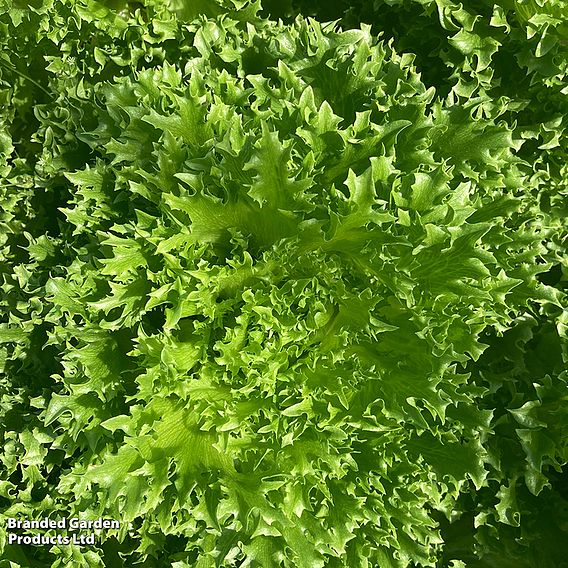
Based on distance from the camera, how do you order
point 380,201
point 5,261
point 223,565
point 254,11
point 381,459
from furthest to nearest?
point 5,261 → point 254,11 → point 223,565 → point 381,459 → point 380,201

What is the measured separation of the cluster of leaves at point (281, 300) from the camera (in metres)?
2.01

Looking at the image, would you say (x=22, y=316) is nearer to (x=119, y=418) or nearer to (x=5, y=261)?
(x=5, y=261)

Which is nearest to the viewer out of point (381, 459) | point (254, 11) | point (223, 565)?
point (381, 459)

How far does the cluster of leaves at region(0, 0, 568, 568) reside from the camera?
2.01 meters

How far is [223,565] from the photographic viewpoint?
2229 millimetres

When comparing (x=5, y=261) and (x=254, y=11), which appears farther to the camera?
(x=5, y=261)

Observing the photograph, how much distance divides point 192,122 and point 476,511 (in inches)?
67.9

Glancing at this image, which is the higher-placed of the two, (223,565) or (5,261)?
(5,261)

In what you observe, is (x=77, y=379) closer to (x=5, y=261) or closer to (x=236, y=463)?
(x=236, y=463)

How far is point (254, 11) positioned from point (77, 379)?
141cm

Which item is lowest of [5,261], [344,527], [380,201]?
[344,527]

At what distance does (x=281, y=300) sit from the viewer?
6.68ft

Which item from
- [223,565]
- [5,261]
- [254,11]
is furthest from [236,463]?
[254,11]

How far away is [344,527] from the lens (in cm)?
208
